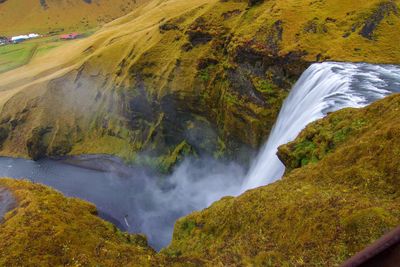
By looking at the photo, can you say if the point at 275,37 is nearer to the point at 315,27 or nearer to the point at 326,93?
the point at 315,27

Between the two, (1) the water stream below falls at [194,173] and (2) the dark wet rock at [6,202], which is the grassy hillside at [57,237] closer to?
(2) the dark wet rock at [6,202]

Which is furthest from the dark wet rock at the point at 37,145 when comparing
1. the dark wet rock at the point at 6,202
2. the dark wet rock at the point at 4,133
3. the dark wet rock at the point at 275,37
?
the dark wet rock at the point at 6,202

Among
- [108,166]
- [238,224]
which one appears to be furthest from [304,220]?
[108,166]

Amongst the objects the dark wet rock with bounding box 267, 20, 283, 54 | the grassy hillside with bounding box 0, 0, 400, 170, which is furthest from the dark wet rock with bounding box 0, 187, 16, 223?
the dark wet rock with bounding box 267, 20, 283, 54

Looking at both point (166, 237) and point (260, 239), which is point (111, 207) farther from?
point (260, 239)

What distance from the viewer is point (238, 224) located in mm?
19422

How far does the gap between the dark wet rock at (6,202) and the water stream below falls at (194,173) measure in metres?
20.5

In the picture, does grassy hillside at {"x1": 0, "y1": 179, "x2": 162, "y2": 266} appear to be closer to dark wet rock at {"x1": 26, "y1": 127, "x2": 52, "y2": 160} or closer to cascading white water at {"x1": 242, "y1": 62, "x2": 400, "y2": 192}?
cascading white water at {"x1": 242, "y1": 62, "x2": 400, "y2": 192}

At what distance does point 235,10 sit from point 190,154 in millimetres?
30048

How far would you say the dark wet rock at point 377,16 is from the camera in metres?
50.5

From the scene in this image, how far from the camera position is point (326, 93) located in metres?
35.8

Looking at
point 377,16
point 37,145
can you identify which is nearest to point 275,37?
point 377,16

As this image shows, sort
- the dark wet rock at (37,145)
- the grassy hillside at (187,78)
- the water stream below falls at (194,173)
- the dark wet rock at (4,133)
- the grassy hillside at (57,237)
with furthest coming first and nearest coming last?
the dark wet rock at (4,133), the dark wet rock at (37,145), the grassy hillside at (187,78), the water stream below falls at (194,173), the grassy hillside at (57,237)

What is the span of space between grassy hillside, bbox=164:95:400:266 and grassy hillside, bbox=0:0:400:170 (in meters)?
30.4
